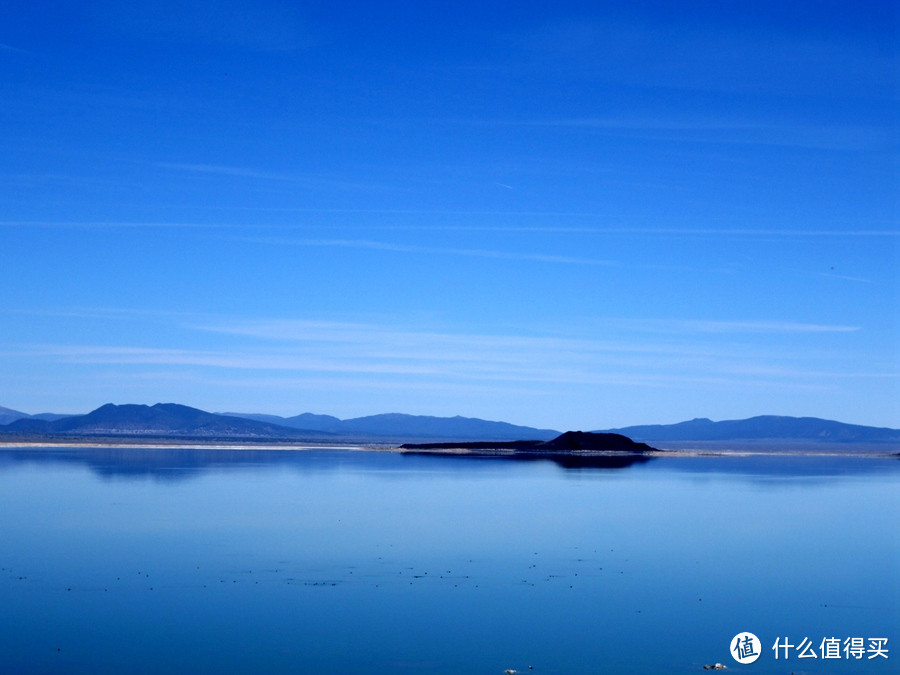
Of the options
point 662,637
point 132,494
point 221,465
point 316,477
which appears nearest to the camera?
point 662,637

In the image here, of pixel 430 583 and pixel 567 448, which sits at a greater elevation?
pixel 567 448

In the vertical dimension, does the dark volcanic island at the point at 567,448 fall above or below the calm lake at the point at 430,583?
above

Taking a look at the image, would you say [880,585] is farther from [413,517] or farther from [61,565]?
[61,565]

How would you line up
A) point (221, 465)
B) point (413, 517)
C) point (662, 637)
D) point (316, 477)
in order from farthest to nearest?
1. point (221, 465)
2. point (316, 477)
3. point (413, 517)
4. point (662, 637)

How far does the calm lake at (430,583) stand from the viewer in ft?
54.8

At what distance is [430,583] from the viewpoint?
22672mm

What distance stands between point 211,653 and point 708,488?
41860 mm

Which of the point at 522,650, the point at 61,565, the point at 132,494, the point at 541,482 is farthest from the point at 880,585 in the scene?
the point at 541,482

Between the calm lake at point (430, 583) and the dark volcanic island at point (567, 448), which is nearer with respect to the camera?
the calm lake at point (430, 583)

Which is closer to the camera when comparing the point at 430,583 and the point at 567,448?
the point at 430,583

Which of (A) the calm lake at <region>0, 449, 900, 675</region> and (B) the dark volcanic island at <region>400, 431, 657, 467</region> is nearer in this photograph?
(A) the calm lake at <region>0, 449, 900, 675</region>

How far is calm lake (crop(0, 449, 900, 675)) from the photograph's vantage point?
54.8ft

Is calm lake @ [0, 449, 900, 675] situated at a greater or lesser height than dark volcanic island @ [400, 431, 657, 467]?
lesser

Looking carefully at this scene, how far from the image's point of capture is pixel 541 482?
58312 millimetres
